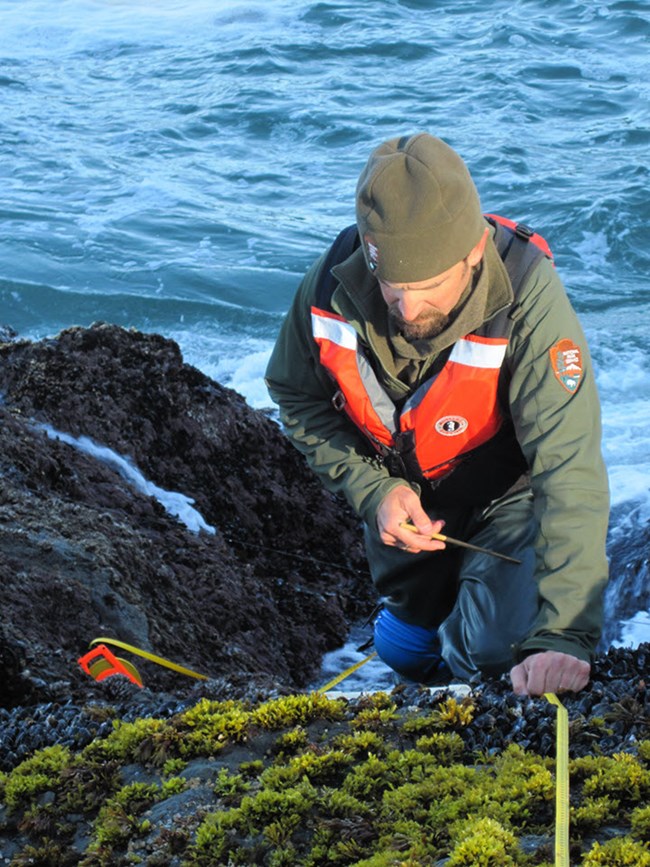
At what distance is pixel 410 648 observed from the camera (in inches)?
200

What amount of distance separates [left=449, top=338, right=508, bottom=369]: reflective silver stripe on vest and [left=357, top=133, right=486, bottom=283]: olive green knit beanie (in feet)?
1.14

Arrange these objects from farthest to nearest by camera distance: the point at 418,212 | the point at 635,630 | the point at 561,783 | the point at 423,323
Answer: the point at 635,630, the point at 423,323, the point at 418,212, the point at 561,783

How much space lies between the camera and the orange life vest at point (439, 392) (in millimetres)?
3881

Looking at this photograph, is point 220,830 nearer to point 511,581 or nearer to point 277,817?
point 277,817

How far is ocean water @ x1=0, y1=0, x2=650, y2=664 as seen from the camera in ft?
41.7

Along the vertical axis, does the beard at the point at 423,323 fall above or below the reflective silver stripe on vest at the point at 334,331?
above

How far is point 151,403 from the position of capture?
7.21m

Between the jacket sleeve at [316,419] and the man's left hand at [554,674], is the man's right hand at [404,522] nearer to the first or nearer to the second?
the jacket sleeve at [316,419]

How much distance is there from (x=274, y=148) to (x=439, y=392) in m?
14.1

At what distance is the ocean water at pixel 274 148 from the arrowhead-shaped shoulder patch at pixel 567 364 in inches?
154

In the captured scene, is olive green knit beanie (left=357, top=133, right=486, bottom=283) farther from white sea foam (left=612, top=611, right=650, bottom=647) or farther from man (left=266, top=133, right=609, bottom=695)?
white sea foam (left=612, top=611, right=650, bottom=647)

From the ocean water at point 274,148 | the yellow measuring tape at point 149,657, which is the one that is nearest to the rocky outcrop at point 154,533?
the yellow measuring tape at point 149,657

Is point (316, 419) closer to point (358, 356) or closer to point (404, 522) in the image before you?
point (358, 356)

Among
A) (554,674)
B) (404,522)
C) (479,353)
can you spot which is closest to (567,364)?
(479,353)
